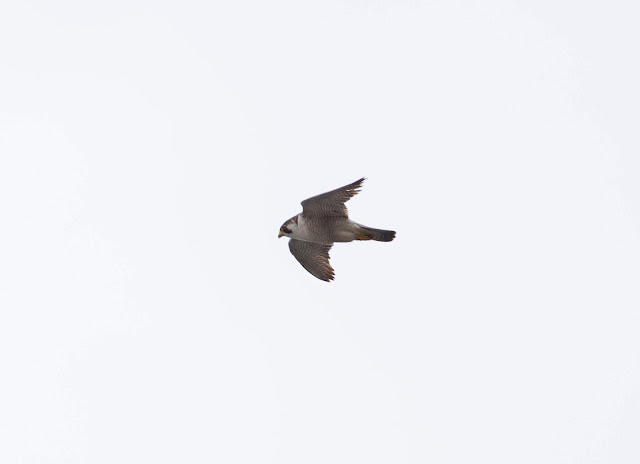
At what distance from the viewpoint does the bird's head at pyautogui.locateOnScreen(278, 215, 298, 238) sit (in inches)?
808

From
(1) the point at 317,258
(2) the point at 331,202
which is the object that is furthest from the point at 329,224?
(1) the point at 317,258

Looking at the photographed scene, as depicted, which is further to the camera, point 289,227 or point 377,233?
point 289,227

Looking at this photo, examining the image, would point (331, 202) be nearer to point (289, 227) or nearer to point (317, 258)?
point (289, 227)

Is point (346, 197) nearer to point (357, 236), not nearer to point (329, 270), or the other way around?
point (357, 236)

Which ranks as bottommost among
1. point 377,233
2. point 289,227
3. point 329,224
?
point 377,233

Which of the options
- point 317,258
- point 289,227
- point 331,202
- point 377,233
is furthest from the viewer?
point 317,258

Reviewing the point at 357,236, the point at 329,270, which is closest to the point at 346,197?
the point at 357,236

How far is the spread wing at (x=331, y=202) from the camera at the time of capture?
62.8 ft

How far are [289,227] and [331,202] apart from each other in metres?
1.32

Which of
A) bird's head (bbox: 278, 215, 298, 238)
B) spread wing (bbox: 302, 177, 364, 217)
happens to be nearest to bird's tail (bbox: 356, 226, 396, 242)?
spread wing (bbox: 302, 177, 364, 217)

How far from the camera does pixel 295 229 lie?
67.4 feet

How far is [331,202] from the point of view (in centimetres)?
1962

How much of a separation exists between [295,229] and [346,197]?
156 cm

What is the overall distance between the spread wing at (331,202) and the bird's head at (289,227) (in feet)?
1.18
